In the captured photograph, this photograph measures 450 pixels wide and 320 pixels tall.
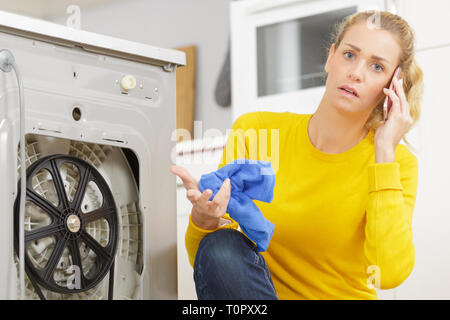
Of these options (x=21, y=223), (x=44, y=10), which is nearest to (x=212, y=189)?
(x=21, y=223)

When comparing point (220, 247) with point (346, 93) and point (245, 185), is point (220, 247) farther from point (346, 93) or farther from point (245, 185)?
point (346, 93)

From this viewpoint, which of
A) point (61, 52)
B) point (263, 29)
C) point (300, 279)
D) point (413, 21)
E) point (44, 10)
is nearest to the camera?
point (61, 52)

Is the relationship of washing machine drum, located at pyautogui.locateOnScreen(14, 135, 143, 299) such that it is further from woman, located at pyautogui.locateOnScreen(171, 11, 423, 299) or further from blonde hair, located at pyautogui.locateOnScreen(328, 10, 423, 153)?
blonde hair, located at pyautogui.locateOnScreen(328, 10, 423, 153)

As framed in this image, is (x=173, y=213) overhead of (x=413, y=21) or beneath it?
beneath

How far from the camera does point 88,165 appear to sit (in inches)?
41.4

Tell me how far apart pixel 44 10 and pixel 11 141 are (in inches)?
94.4

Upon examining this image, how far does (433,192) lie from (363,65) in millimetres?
819

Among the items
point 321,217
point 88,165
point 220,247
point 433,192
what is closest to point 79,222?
point 88,165

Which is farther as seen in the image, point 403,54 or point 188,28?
point 188,28

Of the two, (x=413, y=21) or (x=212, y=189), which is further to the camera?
(x=413, y=21)

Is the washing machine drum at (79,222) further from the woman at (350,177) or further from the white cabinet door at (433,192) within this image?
the white cabinet door at (433,192)

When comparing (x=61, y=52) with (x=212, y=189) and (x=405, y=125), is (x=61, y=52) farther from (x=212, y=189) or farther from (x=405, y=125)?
(x=405, y=125)

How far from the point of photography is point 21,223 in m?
0.92

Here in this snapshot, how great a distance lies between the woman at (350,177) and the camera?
1.06m
